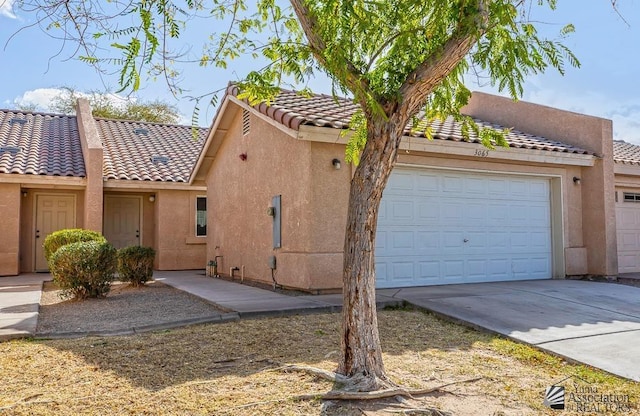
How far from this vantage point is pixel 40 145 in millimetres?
17297

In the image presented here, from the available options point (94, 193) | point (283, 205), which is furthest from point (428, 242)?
point (94, 193)

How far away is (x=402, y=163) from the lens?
34.5ft

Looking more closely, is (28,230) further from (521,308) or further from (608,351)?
(608,351)

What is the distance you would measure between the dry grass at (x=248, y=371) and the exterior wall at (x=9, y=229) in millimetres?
9551

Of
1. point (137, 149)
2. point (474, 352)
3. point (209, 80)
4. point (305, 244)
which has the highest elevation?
point (137, 149)

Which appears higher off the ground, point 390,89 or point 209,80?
point 209,80

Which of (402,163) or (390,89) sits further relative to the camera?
(402,163)

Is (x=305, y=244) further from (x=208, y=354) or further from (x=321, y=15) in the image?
(x=321, y=15)

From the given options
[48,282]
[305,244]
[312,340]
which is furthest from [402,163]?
[48,282]

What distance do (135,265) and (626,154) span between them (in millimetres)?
14473

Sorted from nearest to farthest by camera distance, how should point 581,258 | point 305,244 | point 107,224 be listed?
point 305,244 → point 581,258 → point 107,224

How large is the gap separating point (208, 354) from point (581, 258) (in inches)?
402
